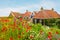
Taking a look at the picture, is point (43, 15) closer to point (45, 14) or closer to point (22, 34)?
point (45, 14)

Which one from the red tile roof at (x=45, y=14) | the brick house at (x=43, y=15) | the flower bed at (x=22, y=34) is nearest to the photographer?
the flower bed at (x=22, y=34)

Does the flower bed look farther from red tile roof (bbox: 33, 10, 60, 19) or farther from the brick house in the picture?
the brick house

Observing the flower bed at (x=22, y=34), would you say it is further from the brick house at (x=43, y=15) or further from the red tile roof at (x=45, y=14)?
the brick house at (x=43, y=15)

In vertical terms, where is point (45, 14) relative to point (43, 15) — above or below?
above

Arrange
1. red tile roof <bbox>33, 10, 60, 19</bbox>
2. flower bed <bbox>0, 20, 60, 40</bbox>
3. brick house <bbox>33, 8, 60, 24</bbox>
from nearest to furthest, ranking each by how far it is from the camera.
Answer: flower bed <bbox>0, 20, 60, 40</bbox>, red tile roof <bbox>33, 10, 60, 19</bbox>, brick house <bbox>33, 8, 60, 24</bbox>

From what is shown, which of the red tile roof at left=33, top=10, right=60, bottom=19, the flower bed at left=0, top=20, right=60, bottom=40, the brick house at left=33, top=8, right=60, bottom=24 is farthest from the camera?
the brick house at left=33, top=8, right=60, bottom=24

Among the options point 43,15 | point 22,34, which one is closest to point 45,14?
point 43,15

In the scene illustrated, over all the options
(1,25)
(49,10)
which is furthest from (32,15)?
(1,25)

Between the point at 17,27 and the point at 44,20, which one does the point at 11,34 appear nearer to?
the point at 17,27

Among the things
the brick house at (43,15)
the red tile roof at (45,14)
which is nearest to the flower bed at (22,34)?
the red tile roof at (45,14)

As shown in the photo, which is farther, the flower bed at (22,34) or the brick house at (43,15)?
the brick house at (43,15)

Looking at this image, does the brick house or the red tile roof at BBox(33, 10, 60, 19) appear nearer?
the red tile roof at BBox(33, 10, 60, 19)

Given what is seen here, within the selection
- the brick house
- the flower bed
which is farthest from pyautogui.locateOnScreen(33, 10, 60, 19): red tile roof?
the flower bed

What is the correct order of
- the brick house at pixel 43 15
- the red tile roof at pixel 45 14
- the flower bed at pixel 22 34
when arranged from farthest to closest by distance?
the brick house at pixel 43 15 < the red tile roof at pixel 45 14 < the flower bed at pixel 22 34
